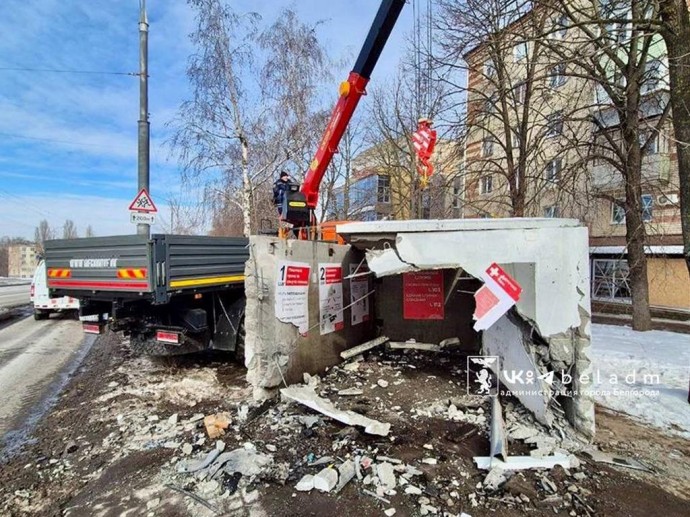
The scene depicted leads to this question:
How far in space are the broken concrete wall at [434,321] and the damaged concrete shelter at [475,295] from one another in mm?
766

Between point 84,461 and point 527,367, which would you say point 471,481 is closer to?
point 527,367

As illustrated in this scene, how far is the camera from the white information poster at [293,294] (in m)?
4.85

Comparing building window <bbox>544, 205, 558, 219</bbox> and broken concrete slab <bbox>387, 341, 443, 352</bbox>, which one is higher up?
building window <bbox>544, 205, 558, 219</bbox>

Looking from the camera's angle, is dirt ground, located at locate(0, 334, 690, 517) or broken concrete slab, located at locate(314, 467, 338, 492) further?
broken concrete slab, located at locate(314, 467, 338, 492)

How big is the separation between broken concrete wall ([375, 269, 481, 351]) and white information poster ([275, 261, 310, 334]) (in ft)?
7.42

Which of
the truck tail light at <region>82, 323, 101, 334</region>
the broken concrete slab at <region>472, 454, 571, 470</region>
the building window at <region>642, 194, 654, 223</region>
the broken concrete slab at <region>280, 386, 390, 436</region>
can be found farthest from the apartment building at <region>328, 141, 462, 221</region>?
the broken concrete slab at <region>472, 454, 571, 470</region>

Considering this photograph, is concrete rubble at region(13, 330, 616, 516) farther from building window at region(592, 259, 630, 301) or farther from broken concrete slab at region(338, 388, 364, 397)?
building window at region(592, 259, 630, 301)

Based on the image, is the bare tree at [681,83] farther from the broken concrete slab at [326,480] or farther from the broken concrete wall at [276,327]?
the broken concrete slab at [326,480]

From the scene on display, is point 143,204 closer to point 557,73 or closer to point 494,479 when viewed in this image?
point 494,479

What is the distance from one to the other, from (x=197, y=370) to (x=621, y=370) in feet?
21.6

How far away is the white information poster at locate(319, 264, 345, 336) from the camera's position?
569 centimetres

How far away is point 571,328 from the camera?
4.07m

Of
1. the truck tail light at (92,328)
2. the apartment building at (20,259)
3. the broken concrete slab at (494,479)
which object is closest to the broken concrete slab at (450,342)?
the broken concrete slab at (494,479)

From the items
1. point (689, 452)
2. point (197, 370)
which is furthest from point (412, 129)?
point (689, 452)
